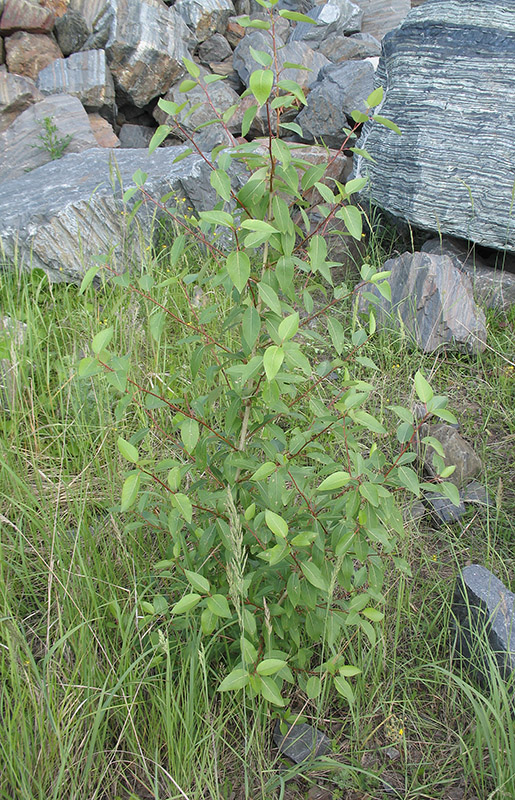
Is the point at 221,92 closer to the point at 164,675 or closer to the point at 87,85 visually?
the point at 87,85

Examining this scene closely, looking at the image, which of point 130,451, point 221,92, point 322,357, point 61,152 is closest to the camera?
point 130,451

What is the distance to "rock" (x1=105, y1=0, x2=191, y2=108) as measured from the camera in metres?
7.04

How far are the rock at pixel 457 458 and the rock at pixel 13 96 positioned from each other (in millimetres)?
5454

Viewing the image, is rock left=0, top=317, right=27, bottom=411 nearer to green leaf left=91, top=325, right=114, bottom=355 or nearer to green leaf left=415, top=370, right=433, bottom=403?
green leaf left=91, top=325, right=114, bottom=355

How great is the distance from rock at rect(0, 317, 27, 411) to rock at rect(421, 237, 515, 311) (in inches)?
94.8

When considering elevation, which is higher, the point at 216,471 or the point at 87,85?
the point at 87,85

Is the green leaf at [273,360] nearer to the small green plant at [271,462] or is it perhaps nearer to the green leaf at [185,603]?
the small green plant at [271,462]

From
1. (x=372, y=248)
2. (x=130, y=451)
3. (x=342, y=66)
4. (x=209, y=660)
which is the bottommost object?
(x=209, y=660)

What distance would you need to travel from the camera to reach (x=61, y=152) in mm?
5438

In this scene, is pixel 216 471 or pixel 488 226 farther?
pixel 488 226

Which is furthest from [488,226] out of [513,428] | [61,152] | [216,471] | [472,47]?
[61,152]

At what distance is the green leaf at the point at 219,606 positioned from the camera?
4.92 ft

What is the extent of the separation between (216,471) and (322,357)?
1.89 m

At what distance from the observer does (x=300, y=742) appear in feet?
6.02
